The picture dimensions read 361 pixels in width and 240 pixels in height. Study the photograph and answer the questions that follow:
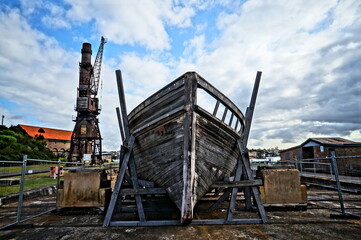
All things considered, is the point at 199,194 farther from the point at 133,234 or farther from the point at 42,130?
the point at 42,130

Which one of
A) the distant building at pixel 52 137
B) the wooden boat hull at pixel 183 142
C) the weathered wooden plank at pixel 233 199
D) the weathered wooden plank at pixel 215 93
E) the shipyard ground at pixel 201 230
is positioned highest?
the distant building at pixel 52 137

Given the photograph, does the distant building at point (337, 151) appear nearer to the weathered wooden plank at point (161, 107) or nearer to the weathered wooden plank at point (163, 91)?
the weathered wooden plank at point (161, 107)

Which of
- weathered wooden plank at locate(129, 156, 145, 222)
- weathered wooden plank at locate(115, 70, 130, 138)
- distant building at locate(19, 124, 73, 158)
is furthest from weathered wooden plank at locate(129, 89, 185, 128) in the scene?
distant building at locate(19, 124, 73, 158)

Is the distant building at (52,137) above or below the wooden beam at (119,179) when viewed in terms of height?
above

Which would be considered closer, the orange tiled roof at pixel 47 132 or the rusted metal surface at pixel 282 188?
the rusted metal surface at pixel 282 188

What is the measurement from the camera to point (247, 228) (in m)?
3.81

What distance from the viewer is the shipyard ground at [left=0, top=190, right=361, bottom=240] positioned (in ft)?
11.2

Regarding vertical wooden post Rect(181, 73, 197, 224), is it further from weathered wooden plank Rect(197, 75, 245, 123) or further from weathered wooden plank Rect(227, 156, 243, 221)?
weathered wooden plank Rect(227, 156, 243, 221)

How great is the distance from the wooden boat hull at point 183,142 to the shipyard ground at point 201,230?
47 cm

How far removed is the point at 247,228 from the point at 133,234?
2302 millimetres

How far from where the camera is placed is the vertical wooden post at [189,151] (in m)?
3.56

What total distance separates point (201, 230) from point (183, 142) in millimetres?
1766

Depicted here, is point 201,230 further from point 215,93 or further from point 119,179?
point 215,93

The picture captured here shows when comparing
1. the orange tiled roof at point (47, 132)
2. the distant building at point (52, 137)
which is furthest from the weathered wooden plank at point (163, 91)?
the orange tiled roof at point (47, 132)
